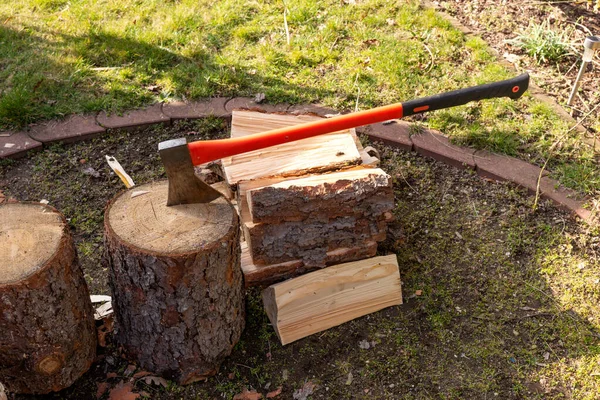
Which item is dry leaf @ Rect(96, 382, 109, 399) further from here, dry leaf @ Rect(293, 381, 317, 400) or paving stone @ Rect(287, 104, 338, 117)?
paving stone @ Rect(287, 104, 338, 117)

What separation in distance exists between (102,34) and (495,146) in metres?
3.18

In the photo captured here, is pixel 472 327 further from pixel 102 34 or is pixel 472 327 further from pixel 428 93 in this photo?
pixel 102 34

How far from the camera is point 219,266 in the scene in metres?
2.61

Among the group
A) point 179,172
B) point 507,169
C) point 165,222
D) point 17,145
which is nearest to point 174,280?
point 165,222

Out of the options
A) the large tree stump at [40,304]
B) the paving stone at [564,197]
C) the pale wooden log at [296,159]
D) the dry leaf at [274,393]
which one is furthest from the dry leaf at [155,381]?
the paving stone at [564,197]

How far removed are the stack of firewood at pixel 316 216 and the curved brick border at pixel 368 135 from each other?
2.67 feet

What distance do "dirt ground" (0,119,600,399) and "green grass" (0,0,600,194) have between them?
51cm

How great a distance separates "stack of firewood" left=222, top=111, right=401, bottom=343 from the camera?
113 inches

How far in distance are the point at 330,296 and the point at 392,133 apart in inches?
60.0

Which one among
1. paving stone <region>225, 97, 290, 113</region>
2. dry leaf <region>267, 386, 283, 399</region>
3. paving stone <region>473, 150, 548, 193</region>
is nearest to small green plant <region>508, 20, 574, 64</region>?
paving stone <region>473, 150, 548, 193</region>

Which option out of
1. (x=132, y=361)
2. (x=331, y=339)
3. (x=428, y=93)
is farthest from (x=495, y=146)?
(x=132, y=361)

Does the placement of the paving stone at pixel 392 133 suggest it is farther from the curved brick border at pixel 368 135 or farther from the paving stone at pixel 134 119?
the paving stone at pixel 134 119

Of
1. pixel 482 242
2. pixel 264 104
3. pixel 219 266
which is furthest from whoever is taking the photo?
pixel 264 104

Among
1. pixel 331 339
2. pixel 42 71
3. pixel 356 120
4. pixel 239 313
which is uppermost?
pixel 356 120
